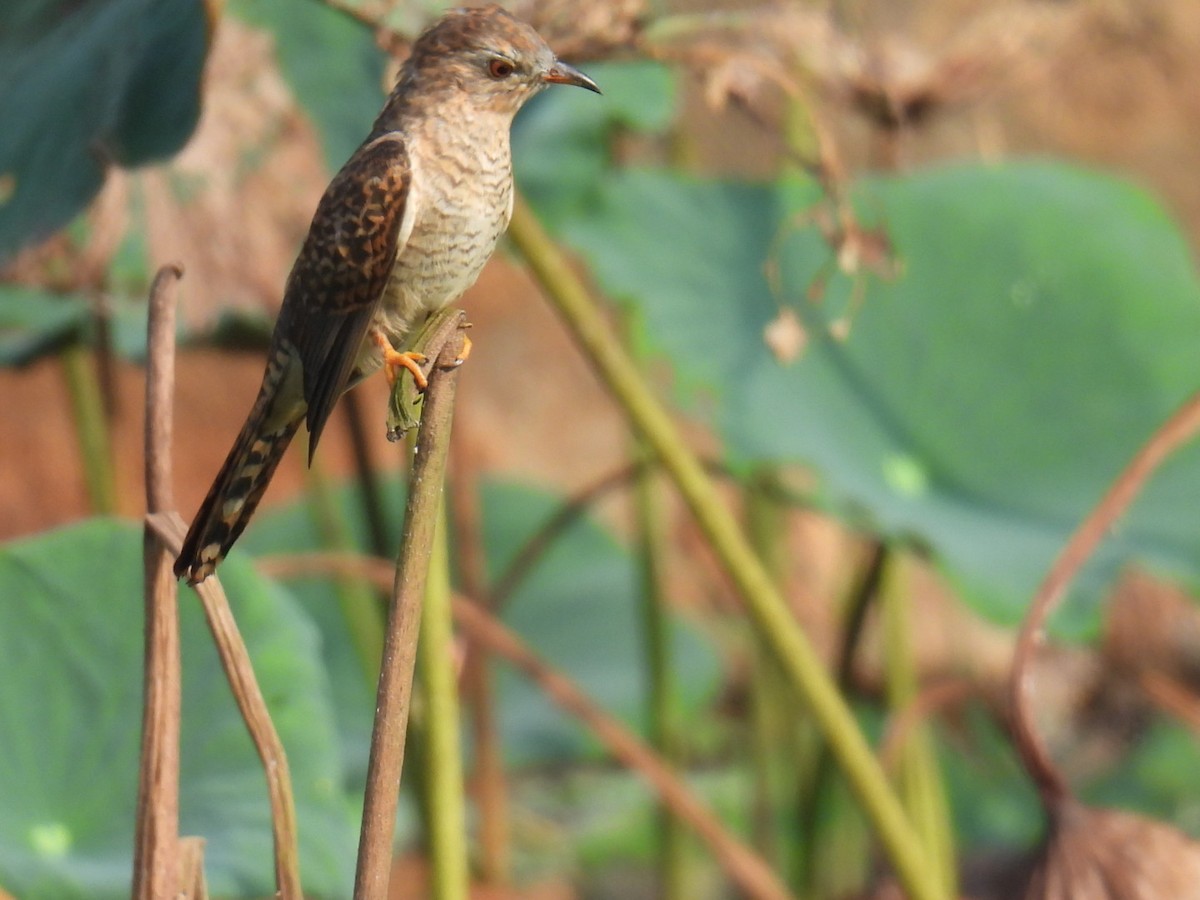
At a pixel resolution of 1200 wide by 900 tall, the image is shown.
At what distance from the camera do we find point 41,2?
5.16ft

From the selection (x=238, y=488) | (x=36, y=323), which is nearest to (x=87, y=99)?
(x=238, y=488)

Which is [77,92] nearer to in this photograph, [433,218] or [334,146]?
[433,218]

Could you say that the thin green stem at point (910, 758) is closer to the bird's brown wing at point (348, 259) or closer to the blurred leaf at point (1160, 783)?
the blurred leaf at point (1160, 783)

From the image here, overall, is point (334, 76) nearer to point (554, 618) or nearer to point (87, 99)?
point (87, 99)

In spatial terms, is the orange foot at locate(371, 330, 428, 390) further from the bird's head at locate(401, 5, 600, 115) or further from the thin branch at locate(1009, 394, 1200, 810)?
the thin branch at locate(1009, 394, 1200, 810)

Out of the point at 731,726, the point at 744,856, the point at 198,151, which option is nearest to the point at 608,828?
→ the point at 731,726

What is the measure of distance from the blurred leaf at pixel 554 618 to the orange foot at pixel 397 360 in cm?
200

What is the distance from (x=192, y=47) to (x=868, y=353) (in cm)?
146

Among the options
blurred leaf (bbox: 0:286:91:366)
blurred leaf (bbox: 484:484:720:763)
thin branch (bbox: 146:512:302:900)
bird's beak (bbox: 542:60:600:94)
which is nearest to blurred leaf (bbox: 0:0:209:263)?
bird's beak (bbox: 542:60:600:94)

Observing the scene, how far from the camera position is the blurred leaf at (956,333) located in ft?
7.89

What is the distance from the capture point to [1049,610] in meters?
1.46

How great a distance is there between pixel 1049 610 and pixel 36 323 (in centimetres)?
190

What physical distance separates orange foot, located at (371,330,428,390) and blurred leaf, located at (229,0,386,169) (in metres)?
0.92

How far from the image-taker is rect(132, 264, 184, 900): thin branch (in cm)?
91
